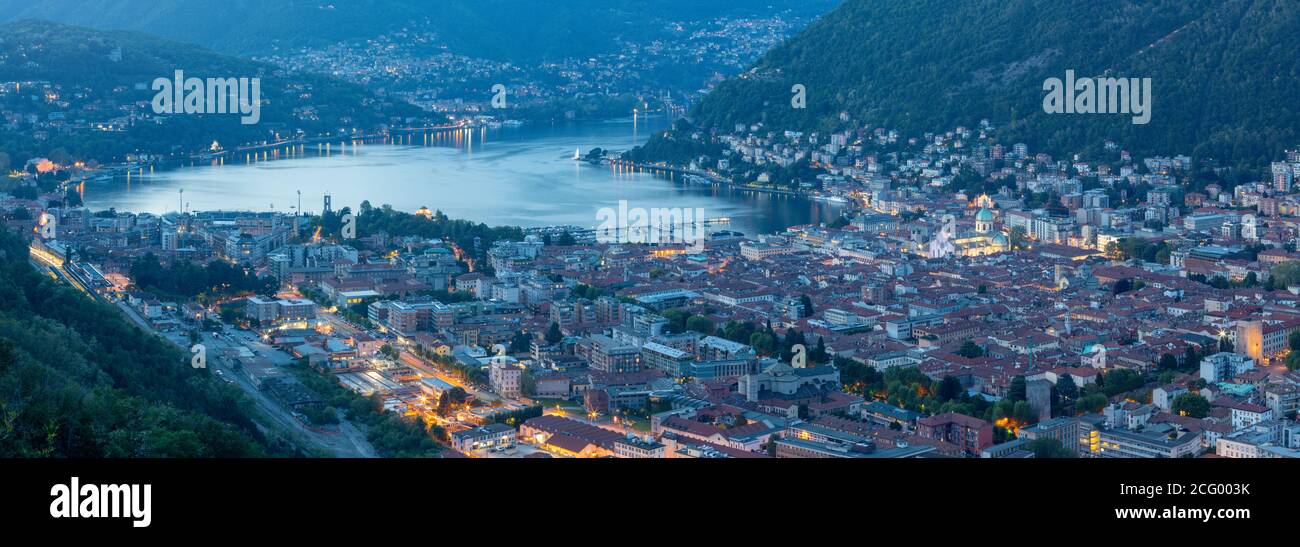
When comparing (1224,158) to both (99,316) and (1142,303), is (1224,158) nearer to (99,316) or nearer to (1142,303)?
(1142,303)

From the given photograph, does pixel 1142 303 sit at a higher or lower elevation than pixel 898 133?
lower

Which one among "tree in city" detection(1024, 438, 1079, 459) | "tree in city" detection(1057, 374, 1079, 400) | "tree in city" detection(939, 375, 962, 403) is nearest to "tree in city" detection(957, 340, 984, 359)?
"tree in city" detection(1057, 374, 1079, 400)

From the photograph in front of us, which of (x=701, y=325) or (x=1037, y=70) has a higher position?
(x=1037, y=70)

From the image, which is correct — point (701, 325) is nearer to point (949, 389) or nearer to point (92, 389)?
point (949, 389)

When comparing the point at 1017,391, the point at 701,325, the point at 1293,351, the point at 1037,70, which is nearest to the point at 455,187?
the point at 1037,70
